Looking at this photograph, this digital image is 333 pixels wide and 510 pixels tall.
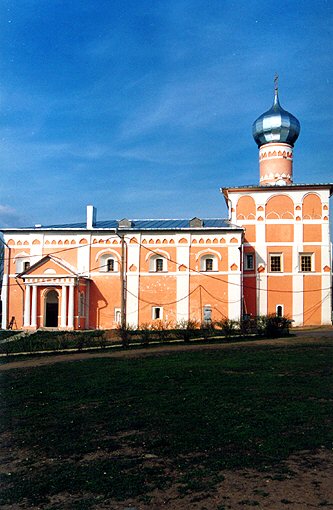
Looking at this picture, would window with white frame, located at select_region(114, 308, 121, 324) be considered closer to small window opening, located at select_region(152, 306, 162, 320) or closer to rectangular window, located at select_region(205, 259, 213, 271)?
small window opening, located at select_region(152, 306, 162, 320)

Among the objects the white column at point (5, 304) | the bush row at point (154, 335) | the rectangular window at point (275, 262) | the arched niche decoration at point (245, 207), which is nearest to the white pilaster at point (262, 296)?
the rectangular window at point (275, 262)

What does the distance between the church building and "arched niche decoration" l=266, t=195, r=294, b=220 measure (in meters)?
0.06

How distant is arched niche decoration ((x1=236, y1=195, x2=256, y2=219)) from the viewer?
32469 mm

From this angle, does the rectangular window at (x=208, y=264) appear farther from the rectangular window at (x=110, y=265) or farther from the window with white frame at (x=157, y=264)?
the rectangular window at (x=110, y=265)

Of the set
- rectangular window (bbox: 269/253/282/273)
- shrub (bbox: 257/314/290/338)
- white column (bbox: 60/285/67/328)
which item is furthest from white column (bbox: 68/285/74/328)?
rectangular window (bbox: 269/253/282/273)

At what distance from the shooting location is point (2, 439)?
7207 mm

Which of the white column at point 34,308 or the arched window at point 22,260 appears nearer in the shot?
the white column at point 34,308

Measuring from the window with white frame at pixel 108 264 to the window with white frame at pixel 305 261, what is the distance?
433 inches

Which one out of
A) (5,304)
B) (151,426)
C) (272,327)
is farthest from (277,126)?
(151,426)

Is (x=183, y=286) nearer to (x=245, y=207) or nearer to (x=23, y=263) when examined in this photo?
(x=245, y=207)

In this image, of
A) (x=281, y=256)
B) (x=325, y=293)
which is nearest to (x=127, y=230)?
(x=281, y=256)

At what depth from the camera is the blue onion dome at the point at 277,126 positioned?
33.8m

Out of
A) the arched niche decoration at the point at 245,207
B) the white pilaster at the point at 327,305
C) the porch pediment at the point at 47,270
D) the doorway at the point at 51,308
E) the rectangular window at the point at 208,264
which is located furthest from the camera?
the arched niche decoration at the point at 245,207

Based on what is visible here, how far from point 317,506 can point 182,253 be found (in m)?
26.6
